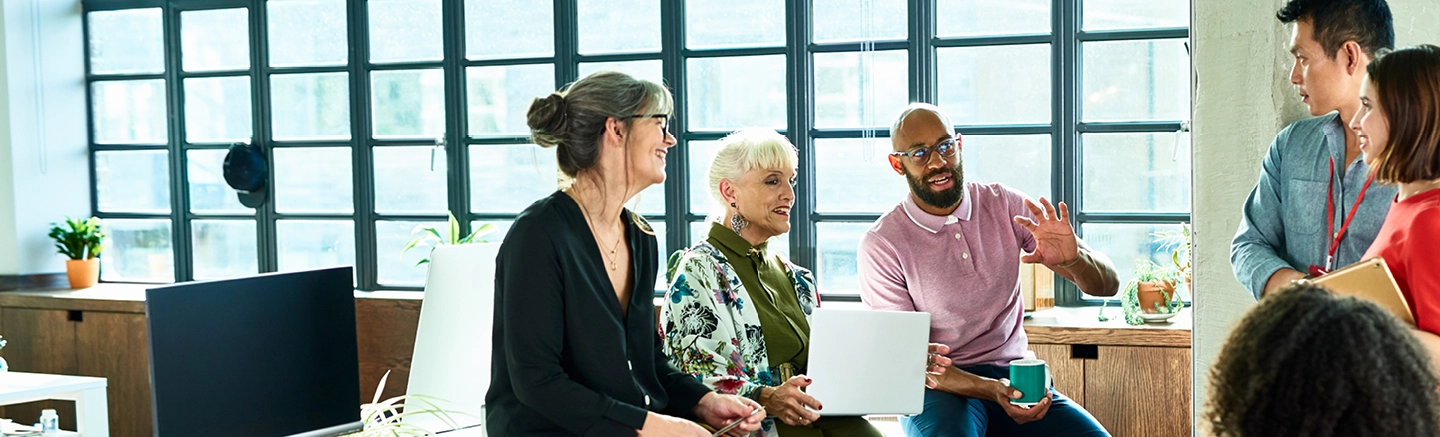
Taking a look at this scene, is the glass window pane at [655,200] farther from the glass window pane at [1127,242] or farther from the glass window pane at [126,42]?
the glass window pane at [126,42]

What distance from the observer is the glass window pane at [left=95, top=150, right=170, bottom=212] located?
5461mm

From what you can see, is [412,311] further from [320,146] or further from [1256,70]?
[1256,70]

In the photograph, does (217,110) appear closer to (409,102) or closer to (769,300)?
(409,102)

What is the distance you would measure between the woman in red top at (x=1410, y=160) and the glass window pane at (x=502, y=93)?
3.45 metres

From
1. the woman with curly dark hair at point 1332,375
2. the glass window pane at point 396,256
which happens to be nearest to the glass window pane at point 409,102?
the glass window pane at point 396,256

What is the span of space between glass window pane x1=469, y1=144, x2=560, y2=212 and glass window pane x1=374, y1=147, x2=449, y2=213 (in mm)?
151

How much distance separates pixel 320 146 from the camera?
5.12 metres

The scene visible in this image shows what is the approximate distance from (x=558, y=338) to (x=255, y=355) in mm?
738

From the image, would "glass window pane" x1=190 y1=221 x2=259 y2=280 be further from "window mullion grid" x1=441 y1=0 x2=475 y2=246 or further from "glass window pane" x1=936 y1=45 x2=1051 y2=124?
"glass window pane" x1=936 y1=45 x2=1051 y2=124

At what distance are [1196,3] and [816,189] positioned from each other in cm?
218

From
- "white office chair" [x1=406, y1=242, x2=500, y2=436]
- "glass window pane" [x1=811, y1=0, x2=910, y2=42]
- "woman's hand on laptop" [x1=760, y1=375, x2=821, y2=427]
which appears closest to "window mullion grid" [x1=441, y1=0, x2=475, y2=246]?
"glass window pane" [x1=811, y1=0, x2=910, y2=42]

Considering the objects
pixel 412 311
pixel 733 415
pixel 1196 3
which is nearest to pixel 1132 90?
pixel 1196 3

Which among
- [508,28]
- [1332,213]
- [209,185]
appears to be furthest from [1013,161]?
[209,185]

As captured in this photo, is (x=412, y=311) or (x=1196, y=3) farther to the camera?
(x=412, y=311)
